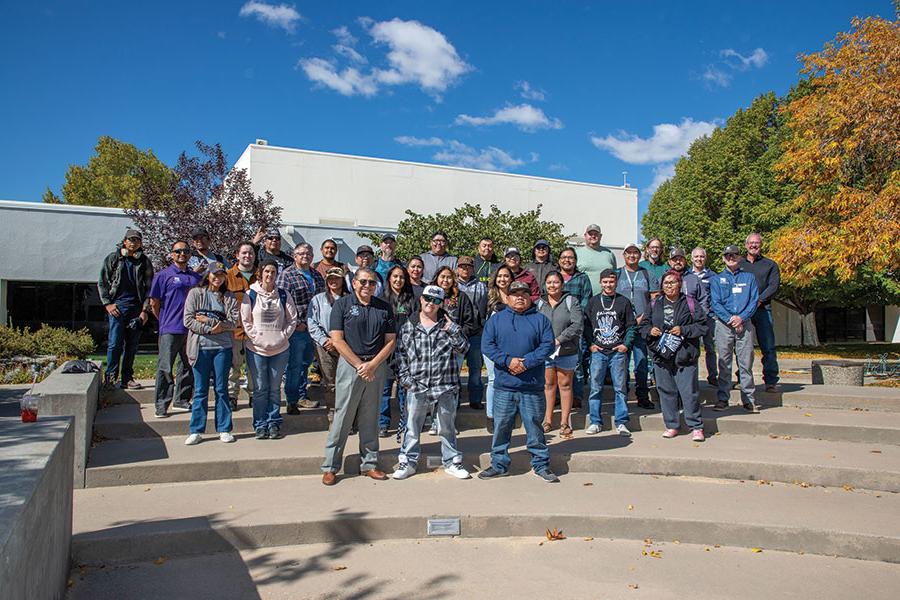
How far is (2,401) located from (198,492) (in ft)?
17.8

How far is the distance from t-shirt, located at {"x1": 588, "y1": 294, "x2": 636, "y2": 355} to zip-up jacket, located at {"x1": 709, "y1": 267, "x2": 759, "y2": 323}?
1.25 metres

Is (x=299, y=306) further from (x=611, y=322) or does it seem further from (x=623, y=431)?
(x=623, y=431)

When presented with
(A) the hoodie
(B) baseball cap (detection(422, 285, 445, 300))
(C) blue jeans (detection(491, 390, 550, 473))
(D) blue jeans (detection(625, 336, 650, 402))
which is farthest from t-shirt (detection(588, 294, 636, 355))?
(A) the hoodie

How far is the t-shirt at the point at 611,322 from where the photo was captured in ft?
23.4

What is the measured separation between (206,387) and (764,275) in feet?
23.0

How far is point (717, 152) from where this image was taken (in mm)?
27734

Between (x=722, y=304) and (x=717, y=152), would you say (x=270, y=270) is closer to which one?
(x=722, y=304)

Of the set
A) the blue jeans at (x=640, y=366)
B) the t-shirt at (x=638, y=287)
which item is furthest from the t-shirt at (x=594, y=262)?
the blue jeans at (x=640, y=366)

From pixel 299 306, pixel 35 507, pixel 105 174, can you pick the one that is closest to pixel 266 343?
pixel 299 306

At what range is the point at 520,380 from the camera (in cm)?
580

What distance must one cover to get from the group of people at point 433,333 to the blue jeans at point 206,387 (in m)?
0.02

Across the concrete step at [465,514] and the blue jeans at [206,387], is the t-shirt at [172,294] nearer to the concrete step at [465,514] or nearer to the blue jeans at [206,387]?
the blue jeans at [206,387]

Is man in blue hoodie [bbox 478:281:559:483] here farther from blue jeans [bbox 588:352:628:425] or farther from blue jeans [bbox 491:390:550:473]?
blue jeans [bbox 588:352:628:425]

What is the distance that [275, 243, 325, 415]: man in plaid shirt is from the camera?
7.03 meters
